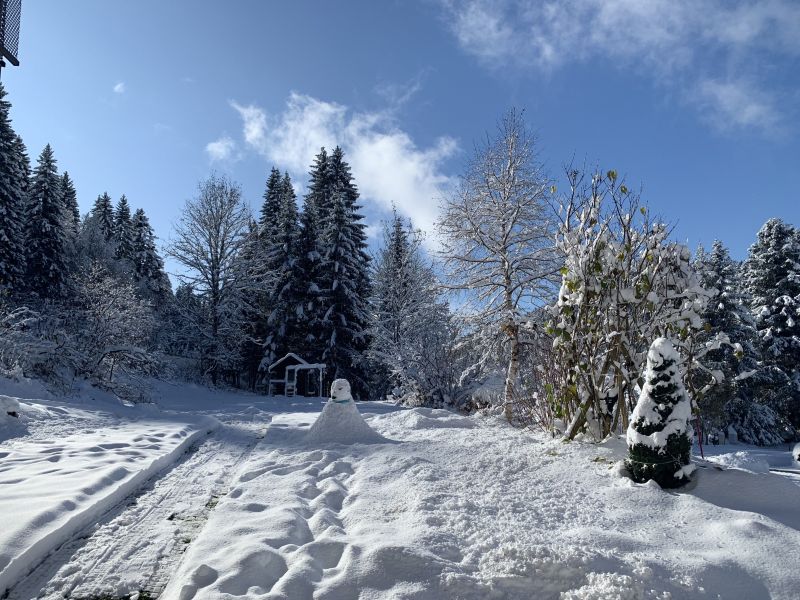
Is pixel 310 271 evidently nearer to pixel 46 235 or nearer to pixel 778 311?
pixel 46 235

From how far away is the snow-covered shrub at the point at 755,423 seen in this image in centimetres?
2041

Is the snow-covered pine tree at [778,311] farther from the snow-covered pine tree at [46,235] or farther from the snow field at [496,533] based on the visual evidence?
the snow-covered pine tree at [46,235]

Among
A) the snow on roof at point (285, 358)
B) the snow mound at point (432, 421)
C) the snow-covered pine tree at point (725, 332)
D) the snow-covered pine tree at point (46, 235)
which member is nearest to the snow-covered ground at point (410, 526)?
the snow mound at point (432, 421)

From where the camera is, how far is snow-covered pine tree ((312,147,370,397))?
25594mm

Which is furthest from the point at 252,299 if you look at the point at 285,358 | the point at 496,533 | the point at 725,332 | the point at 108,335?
the point at 496,533

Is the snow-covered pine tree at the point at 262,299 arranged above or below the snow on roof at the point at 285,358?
above

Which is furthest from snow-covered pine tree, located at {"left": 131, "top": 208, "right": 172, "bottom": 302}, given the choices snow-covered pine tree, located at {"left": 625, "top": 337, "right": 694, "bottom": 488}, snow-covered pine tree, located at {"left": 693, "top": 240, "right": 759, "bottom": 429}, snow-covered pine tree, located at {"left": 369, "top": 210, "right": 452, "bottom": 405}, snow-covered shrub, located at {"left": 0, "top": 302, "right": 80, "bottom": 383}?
snow-covered pine tree, located at {"left": 625, "top": 337, "right": 694, "bottom": 488}

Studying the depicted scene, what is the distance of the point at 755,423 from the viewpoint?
2053 cm

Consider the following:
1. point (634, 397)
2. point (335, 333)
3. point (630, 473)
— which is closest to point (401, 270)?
point (335, 333)

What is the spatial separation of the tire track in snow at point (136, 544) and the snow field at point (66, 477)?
0.36ft

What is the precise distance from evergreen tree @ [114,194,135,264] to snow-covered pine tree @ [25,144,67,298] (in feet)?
37.1

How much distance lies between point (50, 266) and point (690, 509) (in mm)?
30150

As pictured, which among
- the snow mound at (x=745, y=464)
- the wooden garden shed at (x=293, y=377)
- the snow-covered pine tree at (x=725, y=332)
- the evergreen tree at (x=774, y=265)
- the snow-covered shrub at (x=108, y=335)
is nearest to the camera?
the snow mound at (x=745, y=464)

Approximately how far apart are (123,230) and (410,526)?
144 ft
